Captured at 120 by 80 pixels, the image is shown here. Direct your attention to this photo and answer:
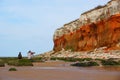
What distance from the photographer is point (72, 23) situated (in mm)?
72562

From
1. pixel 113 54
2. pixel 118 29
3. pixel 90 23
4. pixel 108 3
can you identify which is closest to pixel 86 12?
pixel 90 23

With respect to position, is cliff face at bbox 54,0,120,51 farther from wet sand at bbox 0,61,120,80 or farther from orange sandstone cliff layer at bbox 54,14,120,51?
wet sand at bbox 0,61,120,80

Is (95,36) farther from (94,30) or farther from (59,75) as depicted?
(59,75)

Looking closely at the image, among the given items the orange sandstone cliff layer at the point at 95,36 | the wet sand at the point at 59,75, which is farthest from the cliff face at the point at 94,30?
the wet sand at the point at 59,75

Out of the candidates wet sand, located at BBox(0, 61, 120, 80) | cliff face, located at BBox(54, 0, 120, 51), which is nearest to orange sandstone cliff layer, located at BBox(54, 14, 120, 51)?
cliff face, located at BBox(54, 0, 120, 51)

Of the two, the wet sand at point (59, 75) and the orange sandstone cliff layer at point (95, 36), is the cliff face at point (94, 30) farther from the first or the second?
the wet sand at point (59, 75)

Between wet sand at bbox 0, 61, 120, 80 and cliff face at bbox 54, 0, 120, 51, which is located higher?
cliff face at bbox 54, 0, 120, 51

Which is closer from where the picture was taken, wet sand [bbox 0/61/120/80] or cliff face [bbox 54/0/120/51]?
wet sand [bbox 0/61/120/80]

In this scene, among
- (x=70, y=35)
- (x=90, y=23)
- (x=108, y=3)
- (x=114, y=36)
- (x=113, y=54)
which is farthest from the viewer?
(x=70, y=35)

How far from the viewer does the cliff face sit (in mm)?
56188

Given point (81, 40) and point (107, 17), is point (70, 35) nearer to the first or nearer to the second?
point (81, 40)

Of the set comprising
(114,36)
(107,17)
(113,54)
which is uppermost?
(107,17)

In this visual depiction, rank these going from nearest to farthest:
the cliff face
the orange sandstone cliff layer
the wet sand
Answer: the wet sand
the orange sandstone cliff layer
the cliff face

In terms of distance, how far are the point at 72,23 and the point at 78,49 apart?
355 inches
